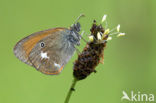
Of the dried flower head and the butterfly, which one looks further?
the butterfly

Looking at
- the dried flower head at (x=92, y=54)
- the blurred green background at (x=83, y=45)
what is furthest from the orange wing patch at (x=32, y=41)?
the blurred green background at (x=83, y=45)

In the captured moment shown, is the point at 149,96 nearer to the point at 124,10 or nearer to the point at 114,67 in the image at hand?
the point at 114,67

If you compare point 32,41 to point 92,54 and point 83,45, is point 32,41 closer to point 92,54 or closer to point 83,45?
point 92,54

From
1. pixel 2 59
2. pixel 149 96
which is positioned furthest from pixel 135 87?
pixel 2 59

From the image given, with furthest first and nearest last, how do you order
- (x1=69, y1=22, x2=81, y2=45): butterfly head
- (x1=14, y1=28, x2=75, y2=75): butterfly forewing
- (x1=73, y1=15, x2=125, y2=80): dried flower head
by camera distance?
(x1=69, y1=22, x2=81, y2=45): butterfly head < (x1=14, y1=28, x2=75, y2=75): butterfly forewing < (x1=73, y1=15, x2=125, y2=80): dried flower head

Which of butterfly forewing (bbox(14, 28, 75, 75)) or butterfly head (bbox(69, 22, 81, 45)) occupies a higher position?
butterfly head (bbox(69, 22, 81, 45))

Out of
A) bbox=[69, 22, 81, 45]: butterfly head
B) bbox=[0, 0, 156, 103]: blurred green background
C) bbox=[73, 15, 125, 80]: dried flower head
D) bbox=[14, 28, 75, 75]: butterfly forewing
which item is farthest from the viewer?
bbox=[0, 0, 156, 103]: blurred green background

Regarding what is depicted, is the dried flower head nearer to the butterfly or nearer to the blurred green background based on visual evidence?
the butterfly

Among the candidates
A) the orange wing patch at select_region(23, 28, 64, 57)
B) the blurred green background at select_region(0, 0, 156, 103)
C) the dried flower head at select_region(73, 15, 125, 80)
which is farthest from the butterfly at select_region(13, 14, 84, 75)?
the blurred green background at select_region(0, 0, 156, 103)
